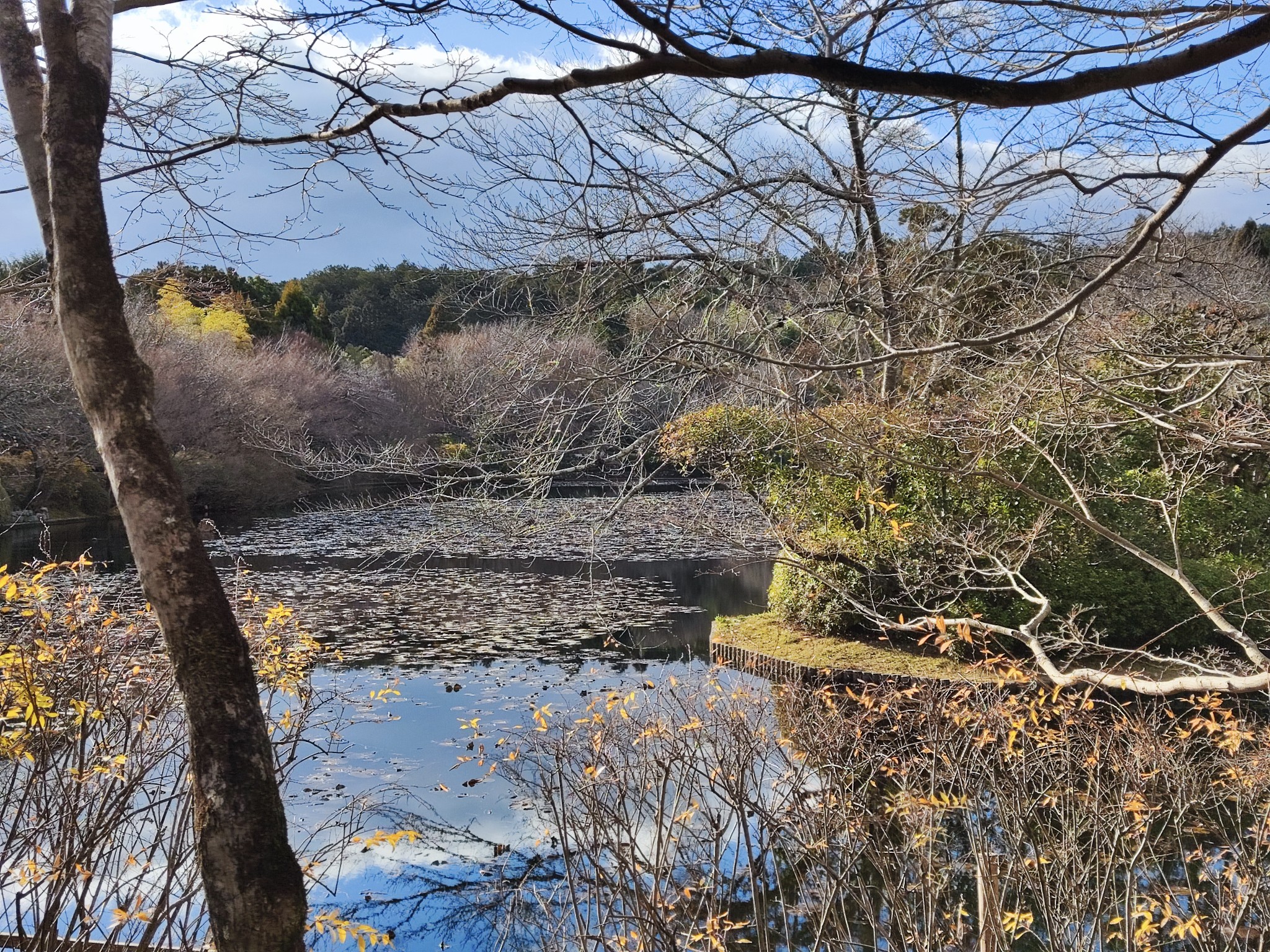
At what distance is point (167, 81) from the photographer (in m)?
3.87

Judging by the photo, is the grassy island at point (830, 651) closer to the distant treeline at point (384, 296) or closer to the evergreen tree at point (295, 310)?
the distant treeline at point (384, 296)

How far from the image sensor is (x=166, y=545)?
2043mm

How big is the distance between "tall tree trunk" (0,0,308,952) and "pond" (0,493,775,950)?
1.87m

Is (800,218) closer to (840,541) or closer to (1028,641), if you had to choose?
(840,541)

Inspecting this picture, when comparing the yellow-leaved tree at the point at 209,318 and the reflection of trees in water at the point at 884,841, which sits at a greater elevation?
the yellow-leaved tree at the point at 209,318

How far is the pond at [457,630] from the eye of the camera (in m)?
5.41

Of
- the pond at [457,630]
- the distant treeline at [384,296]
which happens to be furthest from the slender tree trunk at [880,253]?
the pond at [457,630]

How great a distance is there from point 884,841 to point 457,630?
23.9 ft

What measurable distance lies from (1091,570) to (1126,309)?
8.24ft

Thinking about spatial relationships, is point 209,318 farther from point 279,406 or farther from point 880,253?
point 880,253

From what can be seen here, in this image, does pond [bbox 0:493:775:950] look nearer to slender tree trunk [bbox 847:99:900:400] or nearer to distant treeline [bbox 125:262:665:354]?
distant treeline [bbox 125:262:665:354]

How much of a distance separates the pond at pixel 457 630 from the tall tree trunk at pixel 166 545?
1872 millimetres

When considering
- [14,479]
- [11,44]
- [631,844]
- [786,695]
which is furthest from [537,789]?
[14,479]

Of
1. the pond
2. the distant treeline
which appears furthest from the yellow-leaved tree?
the pond
